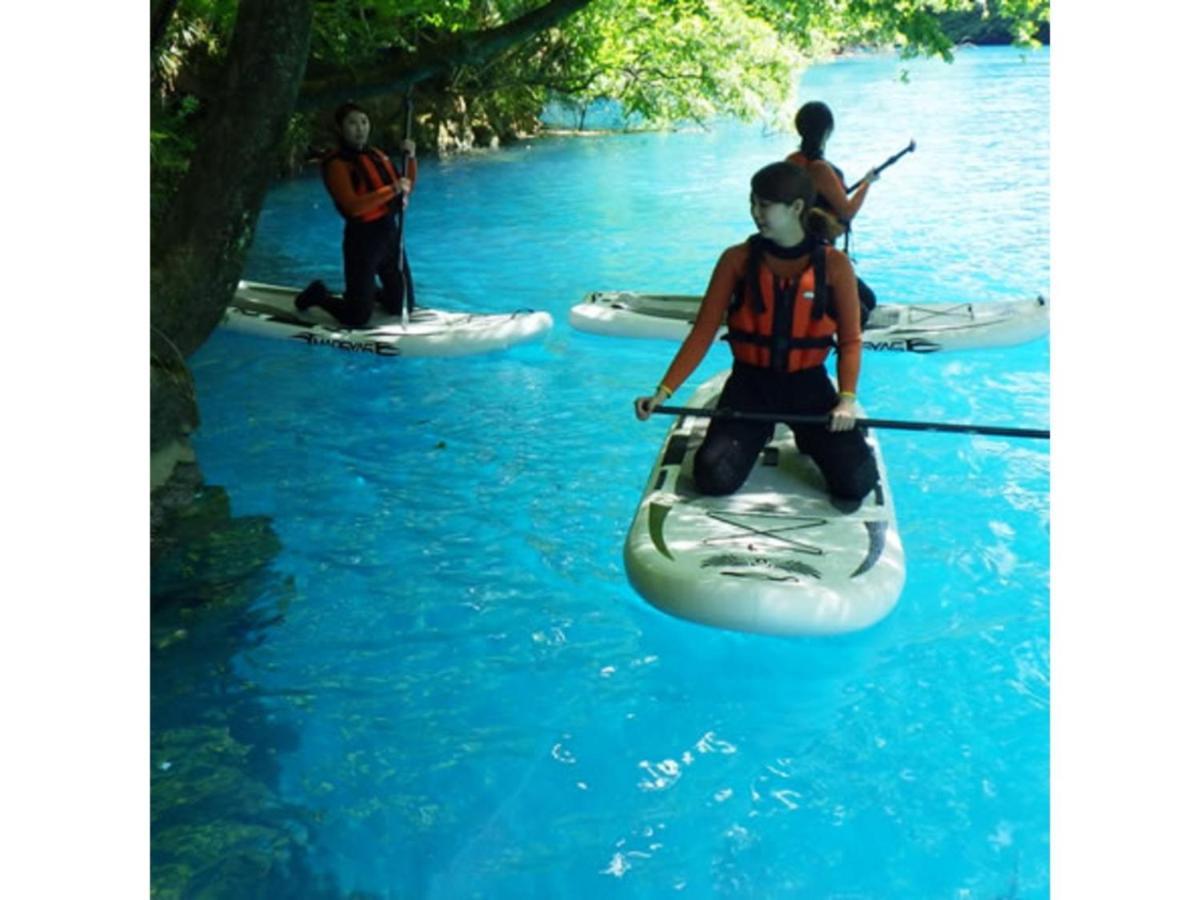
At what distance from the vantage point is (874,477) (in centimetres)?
422

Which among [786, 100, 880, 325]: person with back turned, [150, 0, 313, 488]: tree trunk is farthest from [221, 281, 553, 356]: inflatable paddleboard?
[150, 0, 313, 488]: tree trunk

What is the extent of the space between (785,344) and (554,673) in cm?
132

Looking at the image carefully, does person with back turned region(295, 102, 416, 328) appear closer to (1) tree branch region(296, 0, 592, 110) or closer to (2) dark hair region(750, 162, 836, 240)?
(1) tree branch region(296, 0, 592, 110)

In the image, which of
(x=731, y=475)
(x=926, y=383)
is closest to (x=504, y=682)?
(x=731, y=475)

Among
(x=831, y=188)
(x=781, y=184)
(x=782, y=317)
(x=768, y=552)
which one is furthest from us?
(x=831, y=188)

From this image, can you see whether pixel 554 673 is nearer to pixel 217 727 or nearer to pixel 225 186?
pixel 217 727

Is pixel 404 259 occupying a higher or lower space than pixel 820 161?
lower

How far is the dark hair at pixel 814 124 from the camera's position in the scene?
621 cm

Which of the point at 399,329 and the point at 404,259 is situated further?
the point at 404,259

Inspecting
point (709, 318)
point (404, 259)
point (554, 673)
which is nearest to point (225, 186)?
point (709, 318)

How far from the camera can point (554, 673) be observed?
394 centimetres

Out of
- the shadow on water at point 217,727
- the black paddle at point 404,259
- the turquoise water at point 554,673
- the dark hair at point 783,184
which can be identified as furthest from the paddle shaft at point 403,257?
the dark hair at point 783,184

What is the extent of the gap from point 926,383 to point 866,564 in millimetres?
3336
